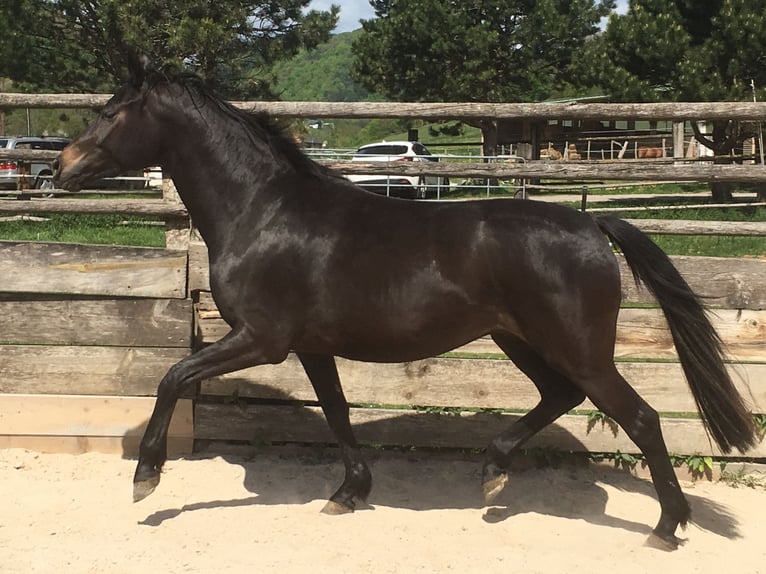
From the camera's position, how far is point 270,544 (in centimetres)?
363

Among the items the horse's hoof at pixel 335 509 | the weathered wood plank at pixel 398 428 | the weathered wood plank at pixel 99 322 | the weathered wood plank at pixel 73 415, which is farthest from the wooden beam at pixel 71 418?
the horse's hoof at pixel 335 509

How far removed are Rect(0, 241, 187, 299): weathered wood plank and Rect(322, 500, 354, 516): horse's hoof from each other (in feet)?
5.13

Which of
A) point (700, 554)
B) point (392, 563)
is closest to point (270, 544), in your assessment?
point (392, 563)

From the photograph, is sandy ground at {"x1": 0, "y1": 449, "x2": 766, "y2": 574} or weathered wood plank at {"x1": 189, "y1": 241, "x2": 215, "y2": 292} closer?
sandy ground at {"x1": 0, "y1": 449, "x2": 766, "y2": 574}

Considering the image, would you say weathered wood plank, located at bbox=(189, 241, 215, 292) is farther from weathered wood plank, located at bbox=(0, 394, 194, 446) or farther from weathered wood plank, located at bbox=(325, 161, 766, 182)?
weathered wood plank, located at bbox=(325, 161, 766, 182)

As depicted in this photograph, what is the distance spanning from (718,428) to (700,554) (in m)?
0.61

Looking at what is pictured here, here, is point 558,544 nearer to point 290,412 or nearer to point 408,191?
point 290,412

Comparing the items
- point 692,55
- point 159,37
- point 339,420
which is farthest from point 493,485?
point 159,37

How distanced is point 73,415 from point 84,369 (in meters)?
0.29

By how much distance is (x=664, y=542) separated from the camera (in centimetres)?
363

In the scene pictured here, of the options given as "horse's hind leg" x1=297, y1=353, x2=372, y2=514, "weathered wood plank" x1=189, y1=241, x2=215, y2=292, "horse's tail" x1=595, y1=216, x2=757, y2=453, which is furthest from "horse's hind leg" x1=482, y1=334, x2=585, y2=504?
"weathered wood plank" x1=189, y1=241, x2=215, y2=292

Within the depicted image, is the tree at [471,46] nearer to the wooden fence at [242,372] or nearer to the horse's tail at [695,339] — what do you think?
the wooden fence at [242,372]

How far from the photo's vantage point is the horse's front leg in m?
3.68

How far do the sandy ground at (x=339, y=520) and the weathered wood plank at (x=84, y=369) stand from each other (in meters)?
0.42
